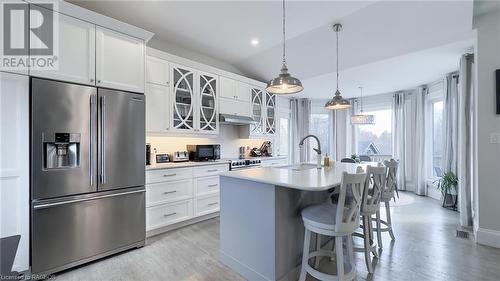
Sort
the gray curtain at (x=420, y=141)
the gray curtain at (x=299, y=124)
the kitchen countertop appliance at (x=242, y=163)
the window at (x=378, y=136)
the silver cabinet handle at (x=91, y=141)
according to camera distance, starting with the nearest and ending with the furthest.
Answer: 1. the silver cabinet handle at (x=91, y=141)
2. the kitchen countertop appliance at (x=242, y=163)
3. the gray curtain at (x=420, y=141)
4. the window at (x=378, y=136)
5. the gray curtain at (x=299, y=124)

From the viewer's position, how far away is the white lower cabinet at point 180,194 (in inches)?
120

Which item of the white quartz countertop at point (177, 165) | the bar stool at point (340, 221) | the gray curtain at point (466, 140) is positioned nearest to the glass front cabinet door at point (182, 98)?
the white quartz countertop at point (177, 165)

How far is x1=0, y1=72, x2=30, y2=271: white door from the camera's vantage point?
1.98m

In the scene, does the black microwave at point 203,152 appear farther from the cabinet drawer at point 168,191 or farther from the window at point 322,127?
the window at point 322,127

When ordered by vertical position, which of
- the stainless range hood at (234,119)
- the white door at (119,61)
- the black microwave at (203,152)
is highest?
the white door at (119,61)

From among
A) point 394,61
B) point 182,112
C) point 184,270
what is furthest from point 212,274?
point 394,61

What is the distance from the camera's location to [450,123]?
4.52 m

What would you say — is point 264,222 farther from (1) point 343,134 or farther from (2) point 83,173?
(1) point 343,134

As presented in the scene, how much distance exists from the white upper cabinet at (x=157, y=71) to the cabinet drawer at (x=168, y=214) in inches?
69.8

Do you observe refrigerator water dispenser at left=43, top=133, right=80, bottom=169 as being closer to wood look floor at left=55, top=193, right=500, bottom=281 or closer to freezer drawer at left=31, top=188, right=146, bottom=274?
freezer drawer at left=31, top=188, right=146, bottom=274

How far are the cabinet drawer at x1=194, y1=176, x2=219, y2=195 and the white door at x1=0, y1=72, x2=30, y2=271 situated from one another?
1937mm

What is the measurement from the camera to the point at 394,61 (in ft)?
12.7

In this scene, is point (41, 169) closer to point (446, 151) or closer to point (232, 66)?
point (232, 66)

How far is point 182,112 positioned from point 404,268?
339cm
